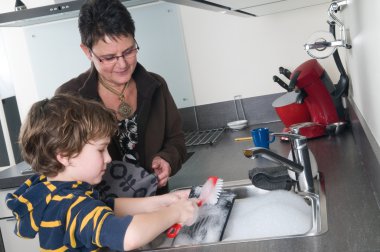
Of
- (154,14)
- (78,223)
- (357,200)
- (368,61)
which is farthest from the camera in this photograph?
(154,14)

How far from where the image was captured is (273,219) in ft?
4.12

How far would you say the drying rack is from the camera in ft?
7.95

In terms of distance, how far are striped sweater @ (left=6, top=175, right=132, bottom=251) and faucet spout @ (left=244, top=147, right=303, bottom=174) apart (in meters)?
0.34

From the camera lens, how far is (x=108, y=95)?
5.62ft

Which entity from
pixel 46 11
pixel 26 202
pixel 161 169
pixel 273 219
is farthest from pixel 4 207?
pixel 273 219

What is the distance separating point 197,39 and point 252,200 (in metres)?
1.42

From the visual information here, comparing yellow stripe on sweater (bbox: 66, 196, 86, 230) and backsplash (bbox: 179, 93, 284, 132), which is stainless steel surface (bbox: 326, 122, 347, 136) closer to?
backsplash (bbox: 179, 93, 284, 132)

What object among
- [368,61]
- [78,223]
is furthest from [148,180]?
[368,61]

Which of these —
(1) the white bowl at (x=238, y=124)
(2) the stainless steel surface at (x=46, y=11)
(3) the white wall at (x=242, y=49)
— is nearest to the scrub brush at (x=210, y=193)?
(2) the stainless steel surface at (x=46, y=11)

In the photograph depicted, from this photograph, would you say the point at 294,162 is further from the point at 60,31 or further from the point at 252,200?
the point at 60,31

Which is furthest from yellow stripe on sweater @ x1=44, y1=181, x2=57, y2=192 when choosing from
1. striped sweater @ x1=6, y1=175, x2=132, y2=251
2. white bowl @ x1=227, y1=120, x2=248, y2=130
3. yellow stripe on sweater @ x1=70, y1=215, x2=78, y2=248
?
white bowl @ x1=227, y1=120, x2=248, y2=130

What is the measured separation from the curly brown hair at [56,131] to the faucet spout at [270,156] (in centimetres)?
34

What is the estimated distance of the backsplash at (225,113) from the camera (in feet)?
8.70

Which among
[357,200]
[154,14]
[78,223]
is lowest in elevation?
[357,200]
